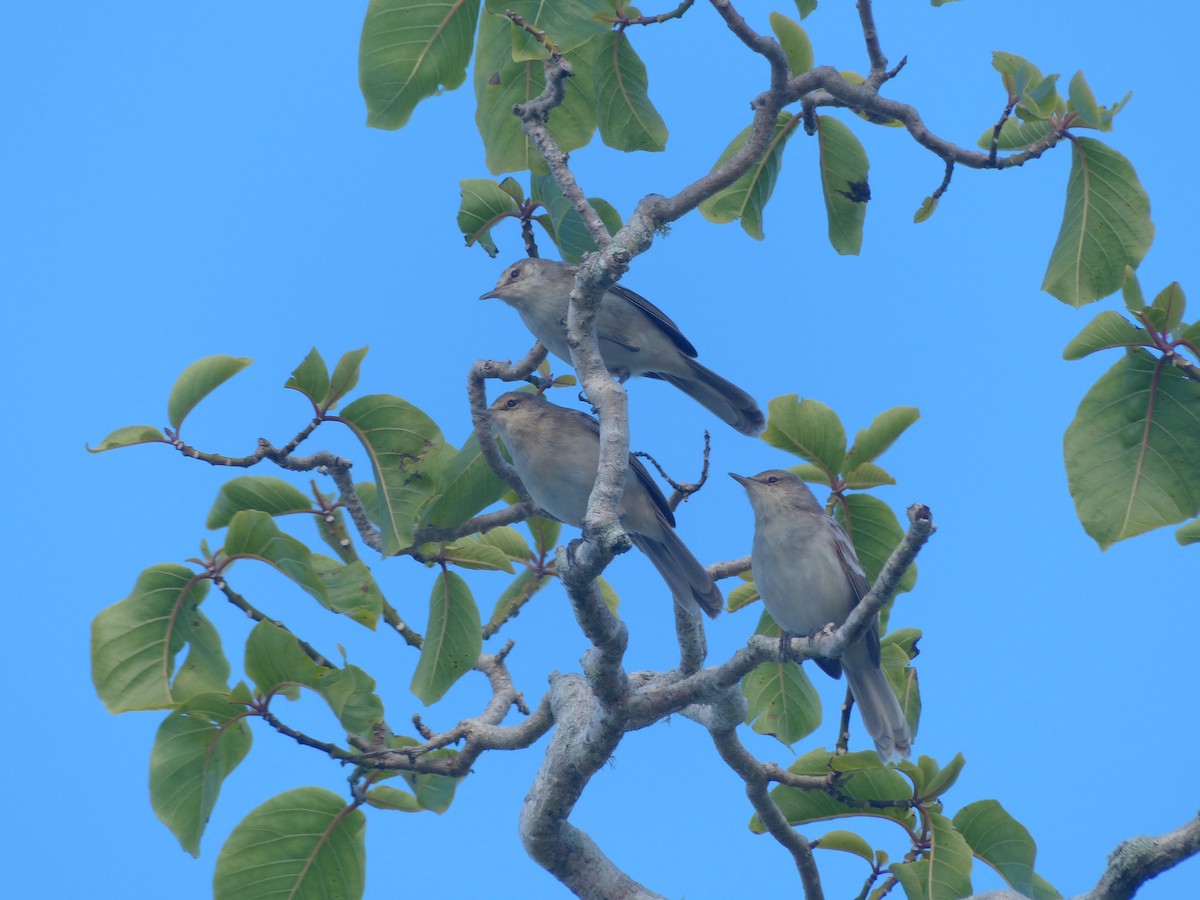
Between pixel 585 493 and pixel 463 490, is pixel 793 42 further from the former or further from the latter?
pixel 463 490

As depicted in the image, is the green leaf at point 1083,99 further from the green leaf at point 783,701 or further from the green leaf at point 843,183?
the green leaf at point 783,701

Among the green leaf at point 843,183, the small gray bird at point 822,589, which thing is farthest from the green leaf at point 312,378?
the green leaf at point 843,183

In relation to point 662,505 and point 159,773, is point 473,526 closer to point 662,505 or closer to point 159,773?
point 662,505

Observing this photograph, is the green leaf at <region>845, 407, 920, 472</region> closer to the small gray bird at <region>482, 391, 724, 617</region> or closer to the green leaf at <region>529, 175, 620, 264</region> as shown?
the small gray bird at <region>482, 391, 724, 617</region>

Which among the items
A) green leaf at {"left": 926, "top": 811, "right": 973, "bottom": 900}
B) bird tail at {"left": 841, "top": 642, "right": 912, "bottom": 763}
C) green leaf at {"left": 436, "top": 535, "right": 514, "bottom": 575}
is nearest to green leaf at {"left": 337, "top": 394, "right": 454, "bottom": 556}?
green leaf at {"left": 436, "top": 535, "right": 514, "bottom": 575}

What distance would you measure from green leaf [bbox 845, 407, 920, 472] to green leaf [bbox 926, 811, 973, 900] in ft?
5.08

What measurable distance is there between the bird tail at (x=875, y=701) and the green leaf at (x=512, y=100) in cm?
277

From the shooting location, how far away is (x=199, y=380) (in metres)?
4.74

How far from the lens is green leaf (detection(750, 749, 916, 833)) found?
4660 mm

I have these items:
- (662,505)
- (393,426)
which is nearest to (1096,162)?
(662,505)

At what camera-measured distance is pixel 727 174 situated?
4.53 meters

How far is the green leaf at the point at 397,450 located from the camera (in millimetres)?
4949

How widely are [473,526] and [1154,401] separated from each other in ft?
9.64

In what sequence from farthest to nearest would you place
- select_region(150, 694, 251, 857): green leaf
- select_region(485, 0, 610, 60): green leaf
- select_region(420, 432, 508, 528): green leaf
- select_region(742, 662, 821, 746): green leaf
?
1. select_region(742, 662, 821, 746): green leaf
2. select_region(420, 432, 508, 528): green leaf
3. select_region(485, 0, 610, 60): green leaf
4. select_region(150, 694, 251, 857): green leaf
